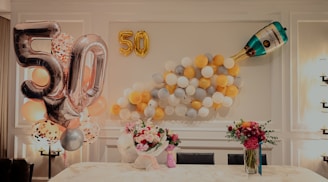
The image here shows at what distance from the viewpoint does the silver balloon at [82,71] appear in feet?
10.3

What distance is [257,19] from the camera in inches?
160

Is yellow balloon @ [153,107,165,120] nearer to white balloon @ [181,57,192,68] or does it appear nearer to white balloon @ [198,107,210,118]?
white balloon @ [198,107,210,118]

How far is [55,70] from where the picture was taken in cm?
306

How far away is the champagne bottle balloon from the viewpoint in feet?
12.4

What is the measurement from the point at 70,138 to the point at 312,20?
3326mm

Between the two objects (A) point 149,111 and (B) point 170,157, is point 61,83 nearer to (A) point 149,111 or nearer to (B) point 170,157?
(A) point 149,111

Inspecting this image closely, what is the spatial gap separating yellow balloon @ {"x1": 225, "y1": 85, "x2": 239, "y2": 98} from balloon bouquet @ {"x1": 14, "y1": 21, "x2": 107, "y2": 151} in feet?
5.13

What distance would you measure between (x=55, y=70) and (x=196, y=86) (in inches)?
66.7

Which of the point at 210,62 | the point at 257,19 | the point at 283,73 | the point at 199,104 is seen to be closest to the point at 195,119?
the point at 199,104

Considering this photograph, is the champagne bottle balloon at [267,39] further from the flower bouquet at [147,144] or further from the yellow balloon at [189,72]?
the flower bouquet at [147,144]

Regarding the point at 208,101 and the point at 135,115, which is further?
the point at 135,115

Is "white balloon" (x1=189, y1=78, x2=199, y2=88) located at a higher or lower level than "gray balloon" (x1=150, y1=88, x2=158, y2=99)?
higher

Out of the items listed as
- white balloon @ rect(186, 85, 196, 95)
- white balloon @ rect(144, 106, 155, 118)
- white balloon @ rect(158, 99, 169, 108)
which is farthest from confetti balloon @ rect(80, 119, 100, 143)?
white balloon @ rect(186, 85, 196, 95)

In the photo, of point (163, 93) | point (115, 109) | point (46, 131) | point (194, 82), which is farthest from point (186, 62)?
point (46, 131)
